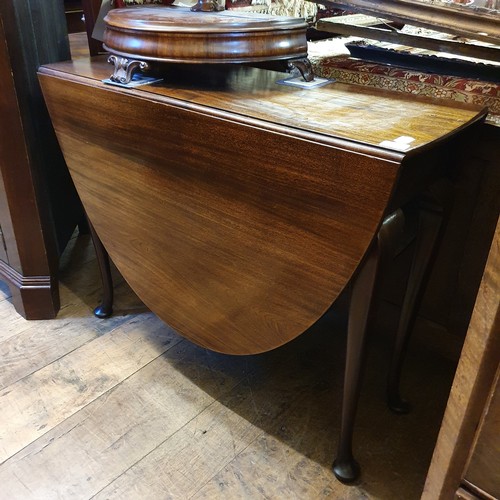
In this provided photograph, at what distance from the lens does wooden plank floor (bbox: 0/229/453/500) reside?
106 centimetres

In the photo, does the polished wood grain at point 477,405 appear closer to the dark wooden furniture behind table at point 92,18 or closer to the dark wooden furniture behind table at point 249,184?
the dark wooden furniture behind table at point 249,184

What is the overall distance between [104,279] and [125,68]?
667 mm

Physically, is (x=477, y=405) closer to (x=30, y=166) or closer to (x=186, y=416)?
(x=186, y=416)

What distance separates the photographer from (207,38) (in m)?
0.91

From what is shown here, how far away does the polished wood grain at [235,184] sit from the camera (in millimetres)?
769

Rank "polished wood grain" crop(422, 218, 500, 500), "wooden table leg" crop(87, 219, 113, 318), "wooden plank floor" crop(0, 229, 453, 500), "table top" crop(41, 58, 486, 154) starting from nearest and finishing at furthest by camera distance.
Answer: "polished wood grain" crop(422, 218, 500, 500)
"table top" crop(41, 58, 486, 154)
"wooden plank floor" crop(0, 229, 453, 500)
"wooden table leg" crop(87, 219, 113, 318)

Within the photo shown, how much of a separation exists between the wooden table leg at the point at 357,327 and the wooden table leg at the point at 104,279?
747 millimetres

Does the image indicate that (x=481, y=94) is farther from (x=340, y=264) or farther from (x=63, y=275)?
(x=63, y=275)

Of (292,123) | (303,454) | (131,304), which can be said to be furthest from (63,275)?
(292,123)

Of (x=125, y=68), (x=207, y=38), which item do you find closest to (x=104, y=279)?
(x=125, y=68)

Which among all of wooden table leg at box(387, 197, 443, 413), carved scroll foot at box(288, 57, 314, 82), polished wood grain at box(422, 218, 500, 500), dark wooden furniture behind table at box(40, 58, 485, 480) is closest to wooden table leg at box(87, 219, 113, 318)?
dark wooden furniture behind table at box(40, 58, 485, 480)

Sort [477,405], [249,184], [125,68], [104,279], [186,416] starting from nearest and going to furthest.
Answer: [477,405] → [249,184] → [125,68] → [186,416] → [104,279]

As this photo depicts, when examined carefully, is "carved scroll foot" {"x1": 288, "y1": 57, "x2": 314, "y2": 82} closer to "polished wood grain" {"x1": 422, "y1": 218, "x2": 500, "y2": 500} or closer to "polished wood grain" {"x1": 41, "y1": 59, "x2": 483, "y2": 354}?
"polished wood grain" {"x1": 41, "y1": 59, "x2": 483, "y2": 354}

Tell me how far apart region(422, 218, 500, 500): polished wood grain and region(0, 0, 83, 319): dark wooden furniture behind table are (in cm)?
115
